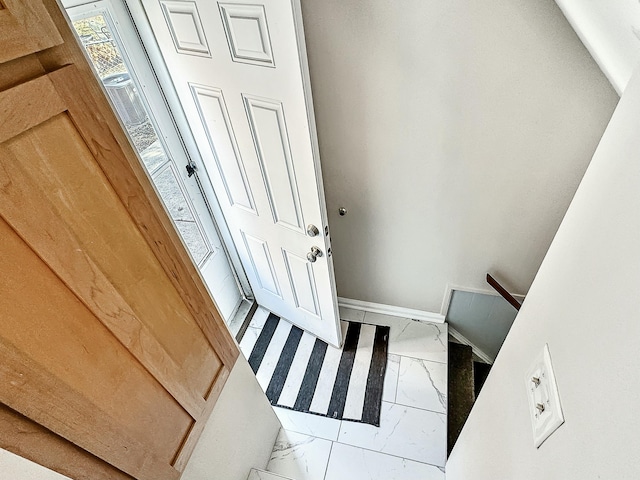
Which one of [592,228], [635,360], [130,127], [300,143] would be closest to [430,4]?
[300,143]


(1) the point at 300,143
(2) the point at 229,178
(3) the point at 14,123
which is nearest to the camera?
(3) the point at 14,123

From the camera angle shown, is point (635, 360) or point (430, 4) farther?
point (430, 4)

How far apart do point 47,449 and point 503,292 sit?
1.83 metres

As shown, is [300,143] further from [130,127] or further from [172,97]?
[130,127]

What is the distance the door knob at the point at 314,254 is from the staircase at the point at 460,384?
46.1 inches

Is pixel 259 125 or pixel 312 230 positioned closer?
pixel 259 125

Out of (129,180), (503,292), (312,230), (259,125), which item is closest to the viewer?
(129,180)

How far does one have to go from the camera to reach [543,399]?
705 mm

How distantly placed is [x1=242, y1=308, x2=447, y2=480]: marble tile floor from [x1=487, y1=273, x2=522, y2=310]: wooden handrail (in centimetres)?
52

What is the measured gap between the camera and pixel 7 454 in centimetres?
63

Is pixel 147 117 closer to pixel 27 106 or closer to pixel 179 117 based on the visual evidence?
pixel 179 117

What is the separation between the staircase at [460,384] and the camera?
6.53 ft

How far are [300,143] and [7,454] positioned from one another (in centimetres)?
112

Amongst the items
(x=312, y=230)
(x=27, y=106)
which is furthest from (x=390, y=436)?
(x=27, y=106)
